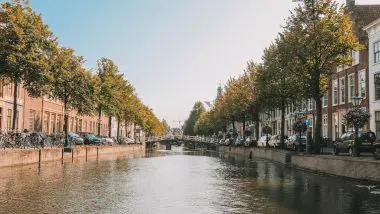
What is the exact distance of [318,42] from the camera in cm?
3203

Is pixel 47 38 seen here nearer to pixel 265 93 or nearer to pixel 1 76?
pixel 1 76

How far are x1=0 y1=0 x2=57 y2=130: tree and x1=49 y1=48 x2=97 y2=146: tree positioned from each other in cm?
286

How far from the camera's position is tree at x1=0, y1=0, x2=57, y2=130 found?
31.8 metres

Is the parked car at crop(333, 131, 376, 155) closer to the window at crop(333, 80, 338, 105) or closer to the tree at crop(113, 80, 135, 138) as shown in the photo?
the window at crop(333, 80, 338, 105)

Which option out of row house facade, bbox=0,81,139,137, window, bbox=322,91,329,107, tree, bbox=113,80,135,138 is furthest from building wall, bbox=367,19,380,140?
tree, bbox=113,80,135,138

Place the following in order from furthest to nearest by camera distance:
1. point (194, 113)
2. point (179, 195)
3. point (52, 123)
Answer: point (194, 113) → point (52, 123) → point (179, 195)

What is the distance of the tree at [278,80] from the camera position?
34312 millimetres

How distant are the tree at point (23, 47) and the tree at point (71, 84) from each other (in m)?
2.86

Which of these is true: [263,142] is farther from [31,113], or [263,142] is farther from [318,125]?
[31,113]

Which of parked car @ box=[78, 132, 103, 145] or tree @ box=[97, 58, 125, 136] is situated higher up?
tree @ box=[97, 58, 125, 136]

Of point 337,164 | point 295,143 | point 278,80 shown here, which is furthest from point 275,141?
point 337,164

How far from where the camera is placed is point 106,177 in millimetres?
23484

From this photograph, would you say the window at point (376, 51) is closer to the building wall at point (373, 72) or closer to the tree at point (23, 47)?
the building wall at point (373, 72)

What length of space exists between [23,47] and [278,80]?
21.6m
